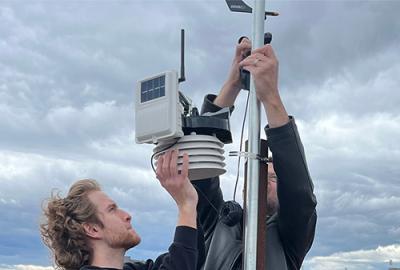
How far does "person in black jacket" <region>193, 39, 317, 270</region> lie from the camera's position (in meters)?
3.42

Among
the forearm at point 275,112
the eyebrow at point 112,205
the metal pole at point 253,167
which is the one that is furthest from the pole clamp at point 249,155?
the eyebrow at point 112,205

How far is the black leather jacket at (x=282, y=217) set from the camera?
3434 mm

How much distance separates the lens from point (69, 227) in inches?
145

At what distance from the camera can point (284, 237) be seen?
12.5 feet

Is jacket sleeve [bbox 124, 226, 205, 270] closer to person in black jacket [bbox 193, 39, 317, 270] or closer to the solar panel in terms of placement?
person in black jacket [bbox 193, 39, 317, 270]

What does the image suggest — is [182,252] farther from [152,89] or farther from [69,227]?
[152,89]

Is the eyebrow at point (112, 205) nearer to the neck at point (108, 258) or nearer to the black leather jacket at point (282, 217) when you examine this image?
the neck at point (108, 258)

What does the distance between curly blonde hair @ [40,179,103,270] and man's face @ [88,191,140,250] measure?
4 cm

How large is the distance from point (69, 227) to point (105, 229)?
0.23 metres

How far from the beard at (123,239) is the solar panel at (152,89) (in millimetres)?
787

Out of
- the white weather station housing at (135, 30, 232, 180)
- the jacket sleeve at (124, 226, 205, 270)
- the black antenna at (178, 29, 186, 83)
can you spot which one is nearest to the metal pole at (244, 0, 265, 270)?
the white weather station housing at (135, 30, 232, 180)

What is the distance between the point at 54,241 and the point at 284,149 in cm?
148

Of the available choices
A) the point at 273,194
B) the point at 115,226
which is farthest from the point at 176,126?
the point at 273,194

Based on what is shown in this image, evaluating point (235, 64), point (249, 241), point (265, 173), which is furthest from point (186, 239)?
point (235, 64)
